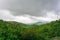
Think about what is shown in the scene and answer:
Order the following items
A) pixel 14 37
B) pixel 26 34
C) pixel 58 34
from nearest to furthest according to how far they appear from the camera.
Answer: pixel 14 37
pixel 26 34
pixel 58 34

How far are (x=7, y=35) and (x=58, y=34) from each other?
2179 cm

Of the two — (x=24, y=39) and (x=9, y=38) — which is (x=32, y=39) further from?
(x=9, y=38)

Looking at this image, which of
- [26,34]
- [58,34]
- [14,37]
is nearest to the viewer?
[14,37]

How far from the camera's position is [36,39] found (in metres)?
40.5

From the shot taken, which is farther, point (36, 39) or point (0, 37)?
point (36, 39)

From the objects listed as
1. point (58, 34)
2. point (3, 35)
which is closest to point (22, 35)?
point (3, 35)

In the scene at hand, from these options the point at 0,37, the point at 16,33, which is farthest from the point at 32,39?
the point at 0,37

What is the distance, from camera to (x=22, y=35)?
39219mm

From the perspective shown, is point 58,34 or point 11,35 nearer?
point 11,35

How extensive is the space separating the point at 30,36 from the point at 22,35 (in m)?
1.59

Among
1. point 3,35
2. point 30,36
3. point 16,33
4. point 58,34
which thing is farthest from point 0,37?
point 58,34

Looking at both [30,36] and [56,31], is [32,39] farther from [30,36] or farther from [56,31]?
[56,31]

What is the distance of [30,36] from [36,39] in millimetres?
1707

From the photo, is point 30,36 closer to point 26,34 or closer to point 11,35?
point 26,34
